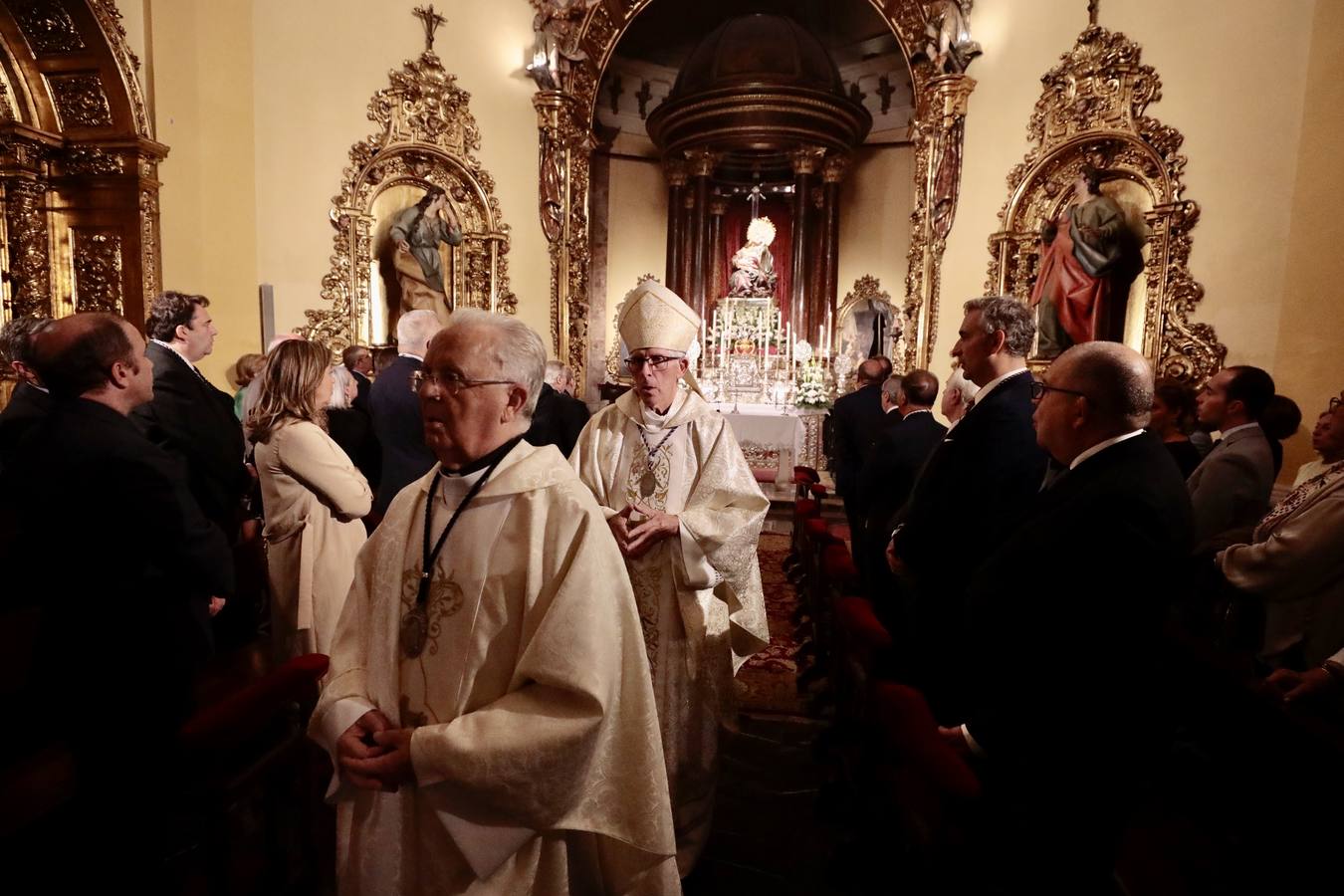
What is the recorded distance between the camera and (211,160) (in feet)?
25.5

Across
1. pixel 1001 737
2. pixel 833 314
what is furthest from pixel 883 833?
pixel 833 314

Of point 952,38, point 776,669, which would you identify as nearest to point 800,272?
point 952,38

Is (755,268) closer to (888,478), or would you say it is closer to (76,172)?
(888,478)

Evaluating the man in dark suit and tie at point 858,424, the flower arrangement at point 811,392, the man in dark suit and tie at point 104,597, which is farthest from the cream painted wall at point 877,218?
the man in dark suit and tie at point 104,597

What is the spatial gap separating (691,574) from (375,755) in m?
1.37

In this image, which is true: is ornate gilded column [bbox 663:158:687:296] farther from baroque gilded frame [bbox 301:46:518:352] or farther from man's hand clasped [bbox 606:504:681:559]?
man's hand clasped [bbox 606:504:681:559]

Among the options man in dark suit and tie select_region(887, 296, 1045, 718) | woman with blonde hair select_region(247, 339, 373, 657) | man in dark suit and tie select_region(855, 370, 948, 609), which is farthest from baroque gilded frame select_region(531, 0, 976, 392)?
woman with blonde hair select_region(247, 339, 373, 657)

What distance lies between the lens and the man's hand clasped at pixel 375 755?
57.8 inches

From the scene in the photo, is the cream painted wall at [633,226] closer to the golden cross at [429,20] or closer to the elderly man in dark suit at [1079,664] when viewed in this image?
the golden cross at [429,20]

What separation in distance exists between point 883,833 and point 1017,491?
1312 mm

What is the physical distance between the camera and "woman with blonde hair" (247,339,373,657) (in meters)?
2.94

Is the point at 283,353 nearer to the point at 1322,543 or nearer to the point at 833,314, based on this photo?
the point at 1322,543

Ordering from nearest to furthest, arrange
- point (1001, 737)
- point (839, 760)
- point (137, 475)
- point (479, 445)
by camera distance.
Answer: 1. point (479, 445)
2. point (1001, 737)
3. point (137, 475)
4. point (839, 760)

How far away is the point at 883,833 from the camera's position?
273 cm
